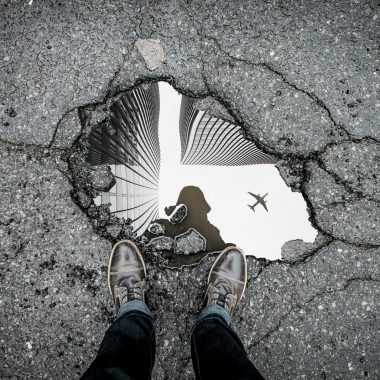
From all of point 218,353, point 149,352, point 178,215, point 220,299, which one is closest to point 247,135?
point 178,215

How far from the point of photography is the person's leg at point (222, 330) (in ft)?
5.88

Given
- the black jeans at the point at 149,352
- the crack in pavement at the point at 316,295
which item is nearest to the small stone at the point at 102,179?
the black jeans at the point at 149,352

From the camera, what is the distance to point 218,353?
6.26 ft

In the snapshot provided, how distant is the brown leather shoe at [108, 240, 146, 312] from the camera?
95.8 inches

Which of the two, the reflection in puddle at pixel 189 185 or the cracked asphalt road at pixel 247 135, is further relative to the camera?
the reflection in puddle at pixel 189 185

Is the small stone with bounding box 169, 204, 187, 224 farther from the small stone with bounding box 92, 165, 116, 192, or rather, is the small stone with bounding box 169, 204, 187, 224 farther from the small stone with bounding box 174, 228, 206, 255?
the small stone with bounding box 92, 165, 116, 192

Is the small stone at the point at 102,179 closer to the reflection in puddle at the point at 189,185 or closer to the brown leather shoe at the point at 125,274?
the reflection in puddle at the point at 189,185

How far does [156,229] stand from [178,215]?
0.19 meters

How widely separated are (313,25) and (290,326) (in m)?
2.17

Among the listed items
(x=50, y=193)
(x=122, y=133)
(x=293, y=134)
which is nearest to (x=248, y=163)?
(x=293, y=134)

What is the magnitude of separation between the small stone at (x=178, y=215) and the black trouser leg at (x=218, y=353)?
705 mm

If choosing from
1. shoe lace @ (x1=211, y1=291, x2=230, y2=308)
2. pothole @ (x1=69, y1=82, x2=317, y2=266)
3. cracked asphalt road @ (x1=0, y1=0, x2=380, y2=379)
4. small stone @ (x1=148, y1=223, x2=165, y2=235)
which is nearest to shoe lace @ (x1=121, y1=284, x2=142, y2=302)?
cracked asphalt road @ (x1=0, y1=0, x2=380, y2=379)

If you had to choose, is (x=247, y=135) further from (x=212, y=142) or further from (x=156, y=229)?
(x=156, y=229)

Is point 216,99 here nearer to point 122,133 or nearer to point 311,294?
point 122,133
